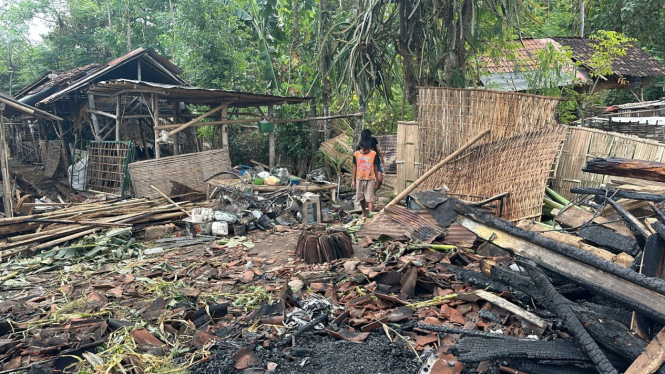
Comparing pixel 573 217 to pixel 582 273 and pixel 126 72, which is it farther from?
pixel 126 72

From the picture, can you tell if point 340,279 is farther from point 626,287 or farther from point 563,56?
point 563,56

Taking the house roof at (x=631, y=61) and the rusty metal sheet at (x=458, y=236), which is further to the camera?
the house roof at (x=631, y=61)

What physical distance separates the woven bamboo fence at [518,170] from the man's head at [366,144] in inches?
70.6

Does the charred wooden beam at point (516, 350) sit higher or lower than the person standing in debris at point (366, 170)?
lower

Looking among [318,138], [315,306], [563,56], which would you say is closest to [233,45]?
[318,138]

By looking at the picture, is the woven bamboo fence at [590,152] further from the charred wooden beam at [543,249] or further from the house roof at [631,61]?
the house roof at [631,61]

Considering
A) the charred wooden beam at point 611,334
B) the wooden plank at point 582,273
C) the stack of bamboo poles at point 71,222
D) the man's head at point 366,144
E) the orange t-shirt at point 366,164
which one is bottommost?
the stack of bamboo poles at point 71,222

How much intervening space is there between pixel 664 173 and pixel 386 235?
3.39m

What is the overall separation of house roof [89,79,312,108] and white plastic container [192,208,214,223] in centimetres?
340

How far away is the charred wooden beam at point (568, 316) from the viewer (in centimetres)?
306

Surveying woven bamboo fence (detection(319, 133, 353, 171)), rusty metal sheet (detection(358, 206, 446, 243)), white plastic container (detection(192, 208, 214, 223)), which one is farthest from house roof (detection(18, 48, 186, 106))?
rusty metal sheet (detection(358, 206, 446, 243))

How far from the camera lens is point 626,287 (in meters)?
3.42

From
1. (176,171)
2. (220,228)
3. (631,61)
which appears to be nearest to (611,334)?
(220,228)

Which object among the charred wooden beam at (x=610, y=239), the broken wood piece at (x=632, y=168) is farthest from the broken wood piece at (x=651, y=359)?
the broken wood piece at (x=632, y=168)
